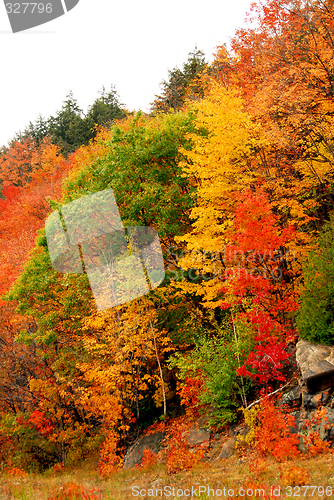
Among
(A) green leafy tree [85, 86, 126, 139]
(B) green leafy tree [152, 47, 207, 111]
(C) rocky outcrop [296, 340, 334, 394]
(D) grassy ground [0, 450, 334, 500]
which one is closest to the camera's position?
(D) grassy ground [0, 450, 334, 500]

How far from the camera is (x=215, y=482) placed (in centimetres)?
838

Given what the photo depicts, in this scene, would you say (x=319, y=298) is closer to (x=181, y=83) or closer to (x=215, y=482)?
(x=215, y=482)

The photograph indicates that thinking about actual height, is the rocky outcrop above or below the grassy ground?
above

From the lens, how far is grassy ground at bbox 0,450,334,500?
6934mm

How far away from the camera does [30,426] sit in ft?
56.5

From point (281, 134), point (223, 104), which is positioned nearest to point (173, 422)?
point (281, 134)

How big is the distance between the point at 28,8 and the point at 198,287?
410 inches

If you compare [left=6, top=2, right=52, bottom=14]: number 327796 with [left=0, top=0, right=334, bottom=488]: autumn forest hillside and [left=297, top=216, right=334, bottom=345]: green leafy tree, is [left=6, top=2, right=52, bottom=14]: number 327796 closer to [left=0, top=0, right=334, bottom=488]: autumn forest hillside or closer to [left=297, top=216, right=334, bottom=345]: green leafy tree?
[left=0, top=0, right=334, bottom=488]: autumn forest hillside

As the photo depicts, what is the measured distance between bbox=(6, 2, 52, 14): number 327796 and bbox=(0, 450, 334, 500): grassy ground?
11179mm

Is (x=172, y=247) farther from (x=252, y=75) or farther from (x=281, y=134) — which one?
(x=252, y=75)

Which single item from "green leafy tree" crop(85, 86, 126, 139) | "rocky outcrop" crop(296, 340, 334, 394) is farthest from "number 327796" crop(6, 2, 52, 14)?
"green leafy tree" crop(85, 86, 126, 139)

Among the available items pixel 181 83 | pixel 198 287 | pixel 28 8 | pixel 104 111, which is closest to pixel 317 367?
pixel 198 287

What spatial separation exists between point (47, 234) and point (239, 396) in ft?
37.0

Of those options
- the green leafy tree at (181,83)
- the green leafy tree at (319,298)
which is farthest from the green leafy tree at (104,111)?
the green leafy tree at (319,298)
